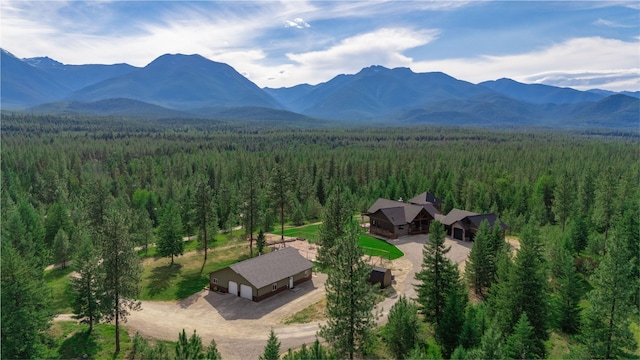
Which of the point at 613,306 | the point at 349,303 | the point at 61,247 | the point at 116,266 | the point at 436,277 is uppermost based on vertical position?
the point at 116,266

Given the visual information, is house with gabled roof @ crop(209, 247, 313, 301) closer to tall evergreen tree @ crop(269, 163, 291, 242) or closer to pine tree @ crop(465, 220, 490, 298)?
tall evergreen tree @ crop(269, 163, 291, 242)

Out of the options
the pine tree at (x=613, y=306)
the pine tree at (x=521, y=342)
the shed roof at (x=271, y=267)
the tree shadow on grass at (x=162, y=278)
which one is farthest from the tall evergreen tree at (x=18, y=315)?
the pine tree at (x=613, y=306)

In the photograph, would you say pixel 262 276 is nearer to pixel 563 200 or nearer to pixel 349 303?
pixel 349 303

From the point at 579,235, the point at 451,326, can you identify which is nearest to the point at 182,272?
the point at 451,326

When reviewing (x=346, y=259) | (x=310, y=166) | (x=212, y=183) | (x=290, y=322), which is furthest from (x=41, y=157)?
(x=346, y=259)

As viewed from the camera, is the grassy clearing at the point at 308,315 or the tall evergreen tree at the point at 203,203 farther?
the tall evergreen tree at the point at 203,203

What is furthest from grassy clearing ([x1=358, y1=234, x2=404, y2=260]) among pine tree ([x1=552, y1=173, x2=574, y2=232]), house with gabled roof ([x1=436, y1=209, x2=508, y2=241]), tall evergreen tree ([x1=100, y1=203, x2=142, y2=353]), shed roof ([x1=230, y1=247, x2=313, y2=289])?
tall evergreen tree ([x1=100, y1=203, x2=142, y2=353])

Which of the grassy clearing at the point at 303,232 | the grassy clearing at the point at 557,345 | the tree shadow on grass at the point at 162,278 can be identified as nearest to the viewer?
the grassy clearing at the point at 557,345

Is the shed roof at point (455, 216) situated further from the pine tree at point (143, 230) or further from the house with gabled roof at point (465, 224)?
the pine tree at point (143, 230)
